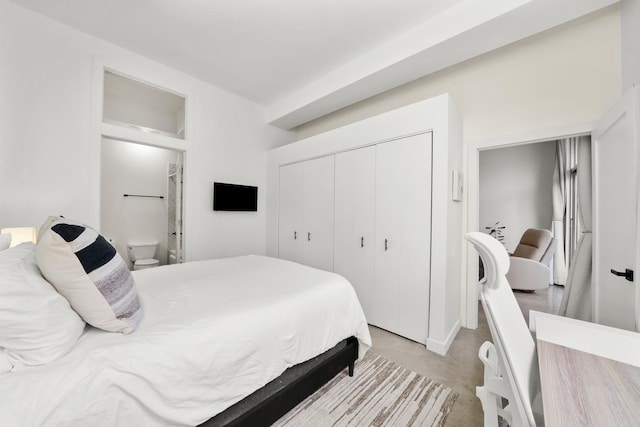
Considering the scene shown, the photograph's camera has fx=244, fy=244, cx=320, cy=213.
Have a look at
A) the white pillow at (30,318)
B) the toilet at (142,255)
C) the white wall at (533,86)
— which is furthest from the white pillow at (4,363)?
the toilet at (142,255)

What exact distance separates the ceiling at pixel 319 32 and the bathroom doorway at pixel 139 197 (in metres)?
1.59

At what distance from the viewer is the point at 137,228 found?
4.26 m

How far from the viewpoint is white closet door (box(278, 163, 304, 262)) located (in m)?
3.65

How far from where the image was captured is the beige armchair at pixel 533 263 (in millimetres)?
3719

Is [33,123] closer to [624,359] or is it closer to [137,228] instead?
[137,228]

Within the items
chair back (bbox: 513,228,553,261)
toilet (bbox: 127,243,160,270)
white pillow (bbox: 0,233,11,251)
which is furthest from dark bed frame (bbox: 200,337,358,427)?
chair back (bbox: 513,228,553,261)

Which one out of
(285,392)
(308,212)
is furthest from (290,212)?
(285,392)

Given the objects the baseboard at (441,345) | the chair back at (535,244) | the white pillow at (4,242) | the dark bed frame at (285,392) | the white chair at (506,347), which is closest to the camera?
the white chair at (506,347)

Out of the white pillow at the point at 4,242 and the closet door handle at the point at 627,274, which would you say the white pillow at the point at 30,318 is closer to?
the white pillow at the point at 4,242

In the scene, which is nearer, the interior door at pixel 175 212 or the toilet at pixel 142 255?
the interior door at pixel 175 212

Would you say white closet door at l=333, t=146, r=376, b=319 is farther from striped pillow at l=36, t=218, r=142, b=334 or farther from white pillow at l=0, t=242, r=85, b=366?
white pillow at l=0, t=242, r=85, b=366

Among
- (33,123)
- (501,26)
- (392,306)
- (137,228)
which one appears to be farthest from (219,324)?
(137,228)

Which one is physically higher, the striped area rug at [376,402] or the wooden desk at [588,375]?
the wooden desk at [588,375]

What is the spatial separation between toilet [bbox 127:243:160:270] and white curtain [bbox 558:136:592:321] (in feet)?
17.6
